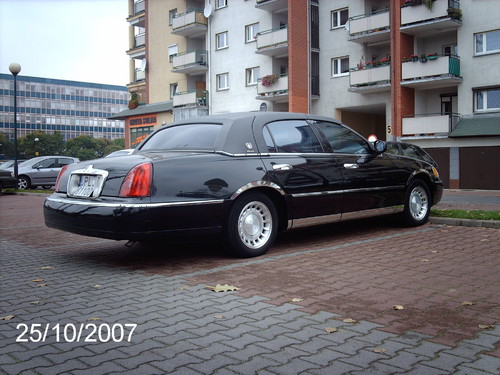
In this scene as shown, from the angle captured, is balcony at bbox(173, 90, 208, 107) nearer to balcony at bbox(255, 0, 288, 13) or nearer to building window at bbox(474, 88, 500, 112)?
balcony at bbox(255, 0, 288, 13)

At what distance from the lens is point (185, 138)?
6879 millimetres

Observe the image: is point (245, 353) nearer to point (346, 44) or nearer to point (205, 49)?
point (346, 44)

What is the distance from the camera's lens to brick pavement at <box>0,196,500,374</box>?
3215mm

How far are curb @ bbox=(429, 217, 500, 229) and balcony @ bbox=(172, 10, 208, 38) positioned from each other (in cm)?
3361

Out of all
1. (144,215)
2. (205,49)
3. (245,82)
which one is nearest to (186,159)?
(144,215)

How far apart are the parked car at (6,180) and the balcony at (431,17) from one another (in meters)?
19.8

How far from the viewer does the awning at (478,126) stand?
85.5 feet

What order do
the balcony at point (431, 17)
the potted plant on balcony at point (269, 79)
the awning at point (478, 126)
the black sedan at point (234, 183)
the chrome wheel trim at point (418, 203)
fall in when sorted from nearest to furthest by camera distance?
the black sedan at point (234, 183)
the chrome wheel trim at point (418, 203)
the awning at point (478, 126)
the balcony at point (431, 17)
the potted plant on balcony at point (269, 79)

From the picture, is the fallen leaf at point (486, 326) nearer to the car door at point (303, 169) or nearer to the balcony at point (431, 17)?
the car door at point (303, 169)

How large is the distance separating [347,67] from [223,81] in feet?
33.4

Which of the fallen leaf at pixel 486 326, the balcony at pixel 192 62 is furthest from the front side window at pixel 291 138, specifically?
the balcony at pixel 192 62

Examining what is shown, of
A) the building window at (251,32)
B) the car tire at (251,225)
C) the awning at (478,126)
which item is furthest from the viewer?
the building window at (251,32)

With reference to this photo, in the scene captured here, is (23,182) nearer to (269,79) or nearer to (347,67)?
(269,79)

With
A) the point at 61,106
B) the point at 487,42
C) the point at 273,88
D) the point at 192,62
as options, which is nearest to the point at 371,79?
the point at 487,42
